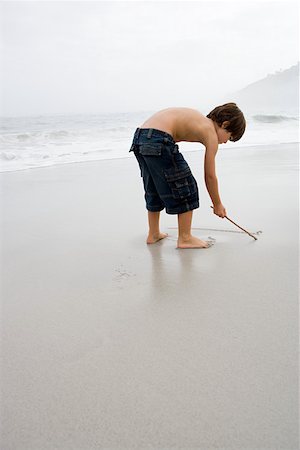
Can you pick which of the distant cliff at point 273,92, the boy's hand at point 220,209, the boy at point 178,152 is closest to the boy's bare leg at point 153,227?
the boy at point 178,152

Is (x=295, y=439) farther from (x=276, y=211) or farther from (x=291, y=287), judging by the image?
(x=276, y=211)

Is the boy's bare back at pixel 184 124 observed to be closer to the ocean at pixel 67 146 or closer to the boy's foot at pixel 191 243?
the boy's foot at pixel 191 243

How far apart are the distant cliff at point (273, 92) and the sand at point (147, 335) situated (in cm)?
2064

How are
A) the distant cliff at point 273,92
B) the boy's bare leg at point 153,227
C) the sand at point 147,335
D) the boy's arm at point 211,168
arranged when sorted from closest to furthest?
the sand at point 147,335 < the boy's arm at point 211,168 < the boy's bare leg at point 153,227 < the distant cliff at point 273,92

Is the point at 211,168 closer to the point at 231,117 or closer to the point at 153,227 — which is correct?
the point at 231,117

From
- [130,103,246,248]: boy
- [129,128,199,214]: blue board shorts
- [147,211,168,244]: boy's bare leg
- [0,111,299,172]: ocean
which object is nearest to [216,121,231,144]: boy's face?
[130,103,246,248]: boy

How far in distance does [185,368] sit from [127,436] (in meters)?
0.28

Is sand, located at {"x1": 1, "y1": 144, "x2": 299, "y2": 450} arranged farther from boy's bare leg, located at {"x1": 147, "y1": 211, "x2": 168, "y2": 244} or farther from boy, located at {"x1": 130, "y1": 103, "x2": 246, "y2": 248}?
boy, located at {"x1": 130, "y1": 103, "x2": 246, "y2": 248}

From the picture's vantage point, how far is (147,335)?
135cm

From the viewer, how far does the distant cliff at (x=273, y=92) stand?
22.6 meters

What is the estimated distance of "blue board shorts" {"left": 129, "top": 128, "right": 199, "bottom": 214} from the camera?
207cm

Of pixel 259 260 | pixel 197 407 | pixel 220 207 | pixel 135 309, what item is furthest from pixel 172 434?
pixel 220 207

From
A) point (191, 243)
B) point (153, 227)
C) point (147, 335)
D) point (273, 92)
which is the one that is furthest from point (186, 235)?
point (273, 92)

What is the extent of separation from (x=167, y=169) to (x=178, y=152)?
10 cm
